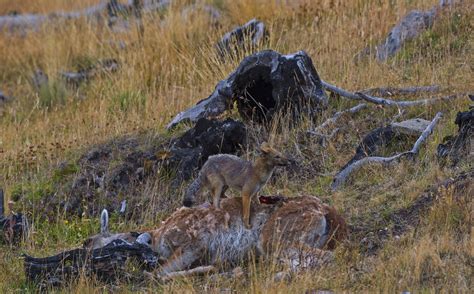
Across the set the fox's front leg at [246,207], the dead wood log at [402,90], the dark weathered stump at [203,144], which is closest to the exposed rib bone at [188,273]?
the fox's front leg at [246,207]

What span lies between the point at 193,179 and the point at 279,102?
1.65 m

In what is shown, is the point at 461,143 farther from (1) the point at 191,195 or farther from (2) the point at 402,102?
(1) the point at 191,195

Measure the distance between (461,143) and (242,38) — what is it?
20.2 ft

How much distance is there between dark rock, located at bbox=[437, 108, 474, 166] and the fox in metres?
1.90

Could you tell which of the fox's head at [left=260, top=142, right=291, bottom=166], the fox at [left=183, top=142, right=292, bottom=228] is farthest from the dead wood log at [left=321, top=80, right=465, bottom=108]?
the fox's head at [left=260, top=142, right=291, bottom=166]

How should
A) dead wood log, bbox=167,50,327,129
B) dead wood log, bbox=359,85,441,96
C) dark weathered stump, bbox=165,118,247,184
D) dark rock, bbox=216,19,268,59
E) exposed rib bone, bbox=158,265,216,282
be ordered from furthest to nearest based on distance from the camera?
dark rock, bbox=216,19,268,59 < dead wood log, bbox=359,85,441,96 < dead wood log, bbox=167,50,327,129 < dark weathered stump, bbox=165,118,247,184 < exposed rib bone, bbox=158,265,216,282

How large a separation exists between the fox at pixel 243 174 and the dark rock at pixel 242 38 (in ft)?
18.0

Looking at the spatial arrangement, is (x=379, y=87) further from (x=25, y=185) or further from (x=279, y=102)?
(x=25, y=185)

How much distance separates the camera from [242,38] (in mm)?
15445

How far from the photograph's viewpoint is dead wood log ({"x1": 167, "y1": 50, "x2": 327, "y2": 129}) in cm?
1177

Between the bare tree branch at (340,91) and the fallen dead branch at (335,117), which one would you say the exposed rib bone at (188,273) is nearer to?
the fallen dead branch at (335,117)

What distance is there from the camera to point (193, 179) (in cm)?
1088

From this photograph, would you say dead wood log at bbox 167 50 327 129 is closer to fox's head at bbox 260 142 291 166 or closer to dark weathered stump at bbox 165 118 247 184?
dark weathered stump at bbox 165 118 247 184

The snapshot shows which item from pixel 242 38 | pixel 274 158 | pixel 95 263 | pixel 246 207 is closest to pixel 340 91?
pixel 274 158
